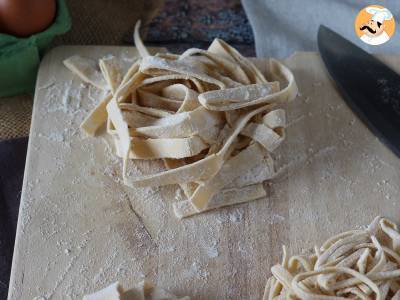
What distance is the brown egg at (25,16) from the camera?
1834 mm

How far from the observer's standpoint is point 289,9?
232 centimetres

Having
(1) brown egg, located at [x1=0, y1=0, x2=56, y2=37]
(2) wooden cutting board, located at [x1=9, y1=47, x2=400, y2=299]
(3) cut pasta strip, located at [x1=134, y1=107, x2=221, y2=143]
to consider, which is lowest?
(2) wooden cutting board, located at [x1=9, y1=47, x2=400, y2=299]

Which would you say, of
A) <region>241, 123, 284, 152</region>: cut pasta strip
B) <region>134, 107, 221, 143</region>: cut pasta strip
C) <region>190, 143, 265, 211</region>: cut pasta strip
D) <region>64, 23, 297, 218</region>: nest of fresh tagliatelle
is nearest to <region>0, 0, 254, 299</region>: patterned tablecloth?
<region>64, 23, 297, 218</region>: nest of fresh tagliatelle

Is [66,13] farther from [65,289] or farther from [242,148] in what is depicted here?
[65,289]

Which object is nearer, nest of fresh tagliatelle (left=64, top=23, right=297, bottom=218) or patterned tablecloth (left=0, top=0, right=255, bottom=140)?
nest of fresh tagliatelle (left=64, top=23, right=297, bottom=218)

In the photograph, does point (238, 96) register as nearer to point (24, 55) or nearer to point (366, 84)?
point (366, 84)

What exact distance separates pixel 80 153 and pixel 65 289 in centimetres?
38

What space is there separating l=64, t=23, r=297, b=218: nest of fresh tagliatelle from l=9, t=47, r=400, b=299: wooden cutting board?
0.05 meters

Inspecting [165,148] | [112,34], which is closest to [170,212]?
[165,148]

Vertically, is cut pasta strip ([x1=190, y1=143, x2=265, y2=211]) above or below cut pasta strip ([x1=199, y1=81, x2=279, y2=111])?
below

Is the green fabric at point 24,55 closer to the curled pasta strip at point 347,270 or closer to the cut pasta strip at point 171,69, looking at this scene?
the cut pasta strip at point 171,69

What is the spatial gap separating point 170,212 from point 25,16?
660mm

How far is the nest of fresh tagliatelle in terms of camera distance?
67.5 inches

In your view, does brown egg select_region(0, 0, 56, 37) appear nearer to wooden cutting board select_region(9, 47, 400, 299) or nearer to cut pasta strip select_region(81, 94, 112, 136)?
wooden cutting board select_region(9, 47, 400, 299)
